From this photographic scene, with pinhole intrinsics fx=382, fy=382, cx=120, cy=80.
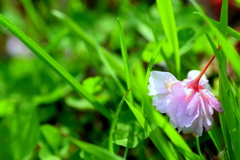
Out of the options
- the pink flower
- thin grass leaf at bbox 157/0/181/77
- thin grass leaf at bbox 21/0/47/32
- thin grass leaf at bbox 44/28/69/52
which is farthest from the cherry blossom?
thin grass leaf at bbox 21/0/47/32

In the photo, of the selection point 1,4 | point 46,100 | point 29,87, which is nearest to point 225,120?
point 46,100

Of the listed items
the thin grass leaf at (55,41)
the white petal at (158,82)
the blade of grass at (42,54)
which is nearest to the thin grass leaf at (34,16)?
the thin grass leaf at (55,41)

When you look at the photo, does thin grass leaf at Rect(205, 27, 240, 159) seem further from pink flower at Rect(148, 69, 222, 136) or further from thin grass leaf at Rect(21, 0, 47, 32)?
thin grass leaf at Rect(21, 0, 47, 32)

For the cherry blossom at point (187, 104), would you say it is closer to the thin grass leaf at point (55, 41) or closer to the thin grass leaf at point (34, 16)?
the thin grass leaf at point (55, 41)

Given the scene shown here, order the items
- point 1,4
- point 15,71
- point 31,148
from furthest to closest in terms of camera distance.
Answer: point 1,4
point 15,71
point 31,148

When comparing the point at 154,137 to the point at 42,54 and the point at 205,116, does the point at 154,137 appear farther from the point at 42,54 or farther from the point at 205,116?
the point at 42,54

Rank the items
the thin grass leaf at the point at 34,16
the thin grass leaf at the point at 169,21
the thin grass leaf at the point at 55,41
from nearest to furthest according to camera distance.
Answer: the thin grass leaf at the point at 169,21 < the thin grass leaf at the point at 55,41 < the thin grass leaf at the point at 34,16

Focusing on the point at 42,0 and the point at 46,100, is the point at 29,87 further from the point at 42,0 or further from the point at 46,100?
the point at 42,0
